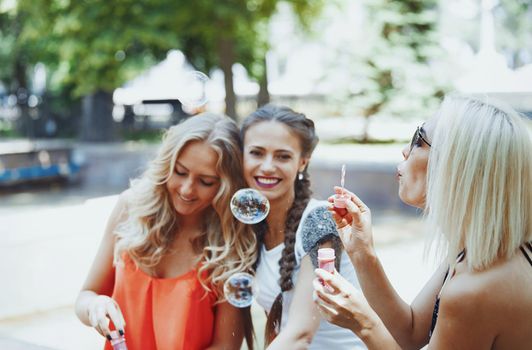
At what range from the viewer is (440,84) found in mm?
15188

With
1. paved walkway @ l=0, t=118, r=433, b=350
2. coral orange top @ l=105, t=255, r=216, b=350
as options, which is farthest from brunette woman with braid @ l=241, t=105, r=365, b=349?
paved walkway @ l=0, t=118, r=433, b=350

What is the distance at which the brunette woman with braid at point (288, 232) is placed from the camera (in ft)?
7.47

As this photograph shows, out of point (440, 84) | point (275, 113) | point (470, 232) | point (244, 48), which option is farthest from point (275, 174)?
point (244, 48)

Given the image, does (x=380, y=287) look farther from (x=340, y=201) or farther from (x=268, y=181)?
(x=268, y=181)

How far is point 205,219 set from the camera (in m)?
2.74

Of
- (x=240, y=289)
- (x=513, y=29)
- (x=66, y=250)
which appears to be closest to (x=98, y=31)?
(x=66, y=250)

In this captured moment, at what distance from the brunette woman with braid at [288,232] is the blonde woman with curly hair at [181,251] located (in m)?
0.09

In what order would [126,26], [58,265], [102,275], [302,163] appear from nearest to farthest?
[302,163]
[102,275]
[58,265]
[126,26]

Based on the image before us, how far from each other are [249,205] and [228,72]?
10.5m

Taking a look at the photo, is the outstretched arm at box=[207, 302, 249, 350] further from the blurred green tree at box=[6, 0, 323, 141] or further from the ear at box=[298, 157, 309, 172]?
the blurred green tree at box=[6, 0, 323, 141]

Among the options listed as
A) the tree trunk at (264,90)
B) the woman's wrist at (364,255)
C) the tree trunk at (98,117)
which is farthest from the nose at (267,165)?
the tree trunk at (264,90)

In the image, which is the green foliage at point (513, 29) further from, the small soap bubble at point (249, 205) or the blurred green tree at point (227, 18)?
the small soap bubble at point (249, 205)

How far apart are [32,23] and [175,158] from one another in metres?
10.8

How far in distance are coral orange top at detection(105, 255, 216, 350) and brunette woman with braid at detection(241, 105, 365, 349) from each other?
9.1 inches
